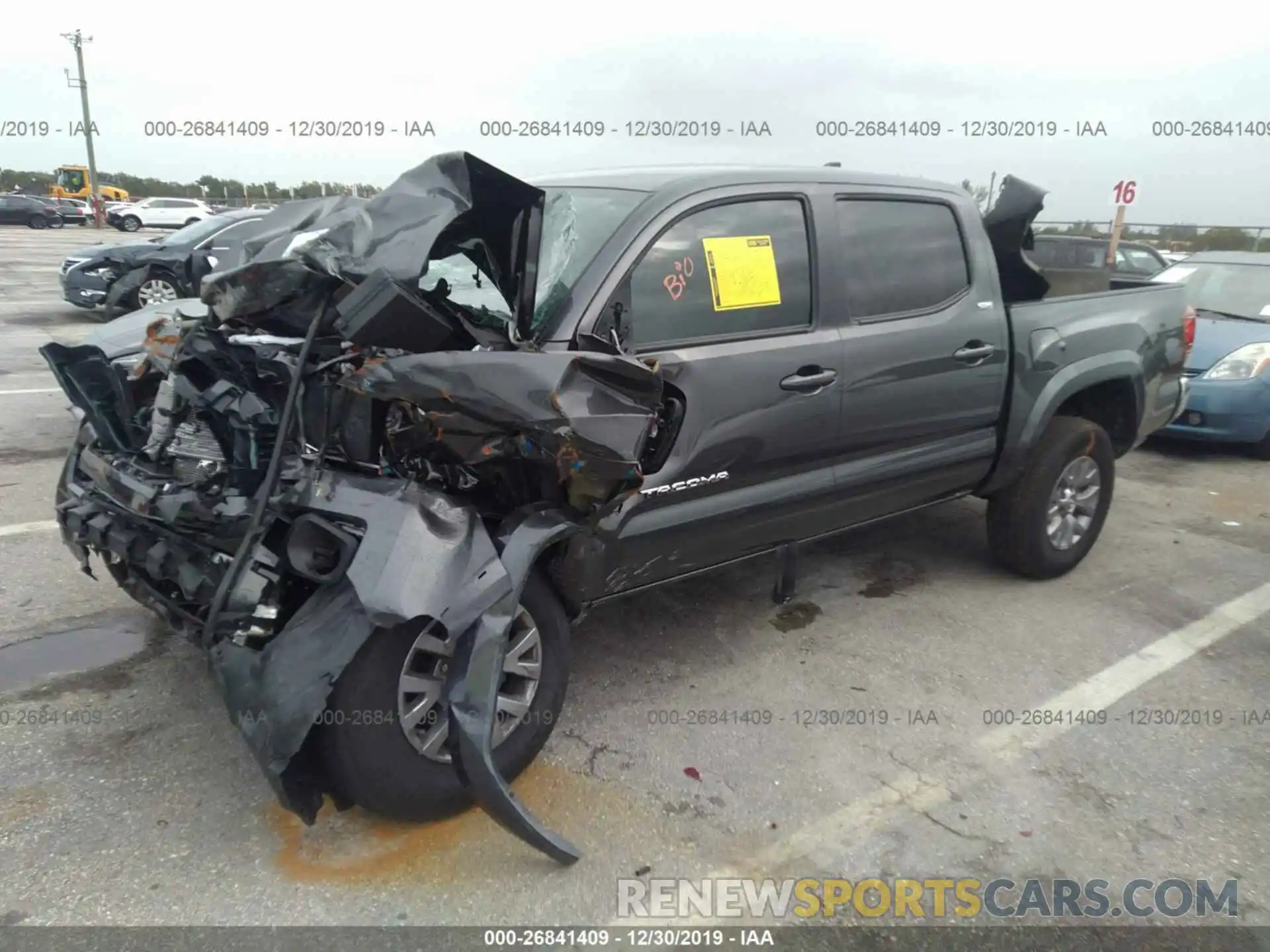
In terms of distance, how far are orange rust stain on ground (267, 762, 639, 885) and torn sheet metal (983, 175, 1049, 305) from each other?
10.7 feet

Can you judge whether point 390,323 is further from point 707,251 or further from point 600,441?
point 707,251

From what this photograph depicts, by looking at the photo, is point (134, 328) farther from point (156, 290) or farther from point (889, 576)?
point (156, 290)

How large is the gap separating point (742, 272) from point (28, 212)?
39.5m

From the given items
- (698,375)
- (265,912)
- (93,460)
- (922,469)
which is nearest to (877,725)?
(922,469)

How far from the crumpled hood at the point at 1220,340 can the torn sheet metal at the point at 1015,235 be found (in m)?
3.18

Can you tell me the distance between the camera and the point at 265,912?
7.70 feet

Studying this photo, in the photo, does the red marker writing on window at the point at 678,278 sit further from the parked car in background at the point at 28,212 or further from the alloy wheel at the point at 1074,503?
the parked car in background at the point at 28,212

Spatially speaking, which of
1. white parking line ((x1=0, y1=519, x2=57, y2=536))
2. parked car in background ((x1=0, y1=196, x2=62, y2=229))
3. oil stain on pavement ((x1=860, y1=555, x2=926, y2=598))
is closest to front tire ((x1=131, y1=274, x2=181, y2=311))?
white parking line ((x1=0, y1=519, x2=57, y2=536))

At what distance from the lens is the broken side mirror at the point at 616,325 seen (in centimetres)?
282

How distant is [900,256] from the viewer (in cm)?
380

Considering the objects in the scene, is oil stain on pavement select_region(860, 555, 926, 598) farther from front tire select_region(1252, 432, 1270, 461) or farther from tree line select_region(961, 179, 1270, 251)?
tree line select_region(961, 179, 1270, 251)

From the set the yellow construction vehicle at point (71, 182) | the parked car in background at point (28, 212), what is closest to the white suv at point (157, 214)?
the parked car in background at point (28, 212)

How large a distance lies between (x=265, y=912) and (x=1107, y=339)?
4.38 metres

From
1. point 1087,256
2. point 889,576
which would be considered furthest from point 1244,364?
point 889,576
